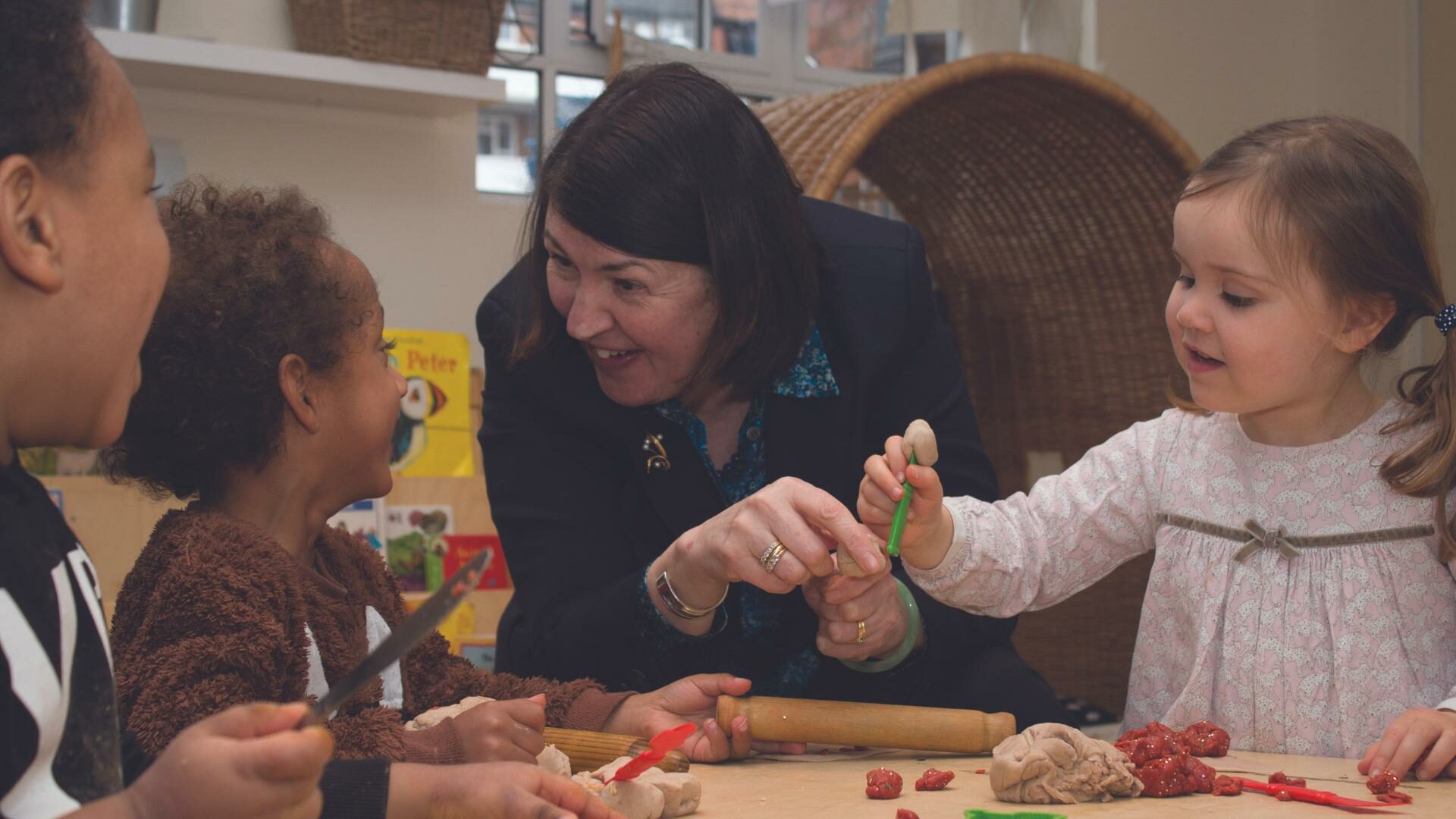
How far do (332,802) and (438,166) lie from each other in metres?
2.01

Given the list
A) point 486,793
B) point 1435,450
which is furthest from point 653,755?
point 1435,450

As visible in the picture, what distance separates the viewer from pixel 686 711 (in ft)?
3.66

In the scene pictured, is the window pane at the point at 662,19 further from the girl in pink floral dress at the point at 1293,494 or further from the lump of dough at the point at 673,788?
the lump of dough at the point at 673,788

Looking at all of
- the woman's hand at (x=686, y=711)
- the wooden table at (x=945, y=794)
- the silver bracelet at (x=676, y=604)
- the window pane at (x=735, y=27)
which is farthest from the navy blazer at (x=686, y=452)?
the window pane at (x=735, y=27)

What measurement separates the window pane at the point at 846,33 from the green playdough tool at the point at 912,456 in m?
2.26

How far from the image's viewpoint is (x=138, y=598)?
0.93 metres

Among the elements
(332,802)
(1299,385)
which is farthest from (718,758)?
(1299,385)

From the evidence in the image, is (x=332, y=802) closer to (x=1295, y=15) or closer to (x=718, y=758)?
(x=718, y=758)

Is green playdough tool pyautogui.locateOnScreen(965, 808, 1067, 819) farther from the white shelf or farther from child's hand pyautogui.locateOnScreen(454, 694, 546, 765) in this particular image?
the white shelf

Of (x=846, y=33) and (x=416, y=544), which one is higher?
(x=846, y=33)

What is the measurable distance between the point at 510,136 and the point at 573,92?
7.6 inches

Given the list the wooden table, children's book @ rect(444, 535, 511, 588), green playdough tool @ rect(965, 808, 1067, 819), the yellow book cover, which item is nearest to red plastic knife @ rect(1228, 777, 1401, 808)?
the wooden table

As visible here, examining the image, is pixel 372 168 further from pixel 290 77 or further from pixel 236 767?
pixel 236 767

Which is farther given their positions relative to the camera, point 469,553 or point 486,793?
point 469,553
